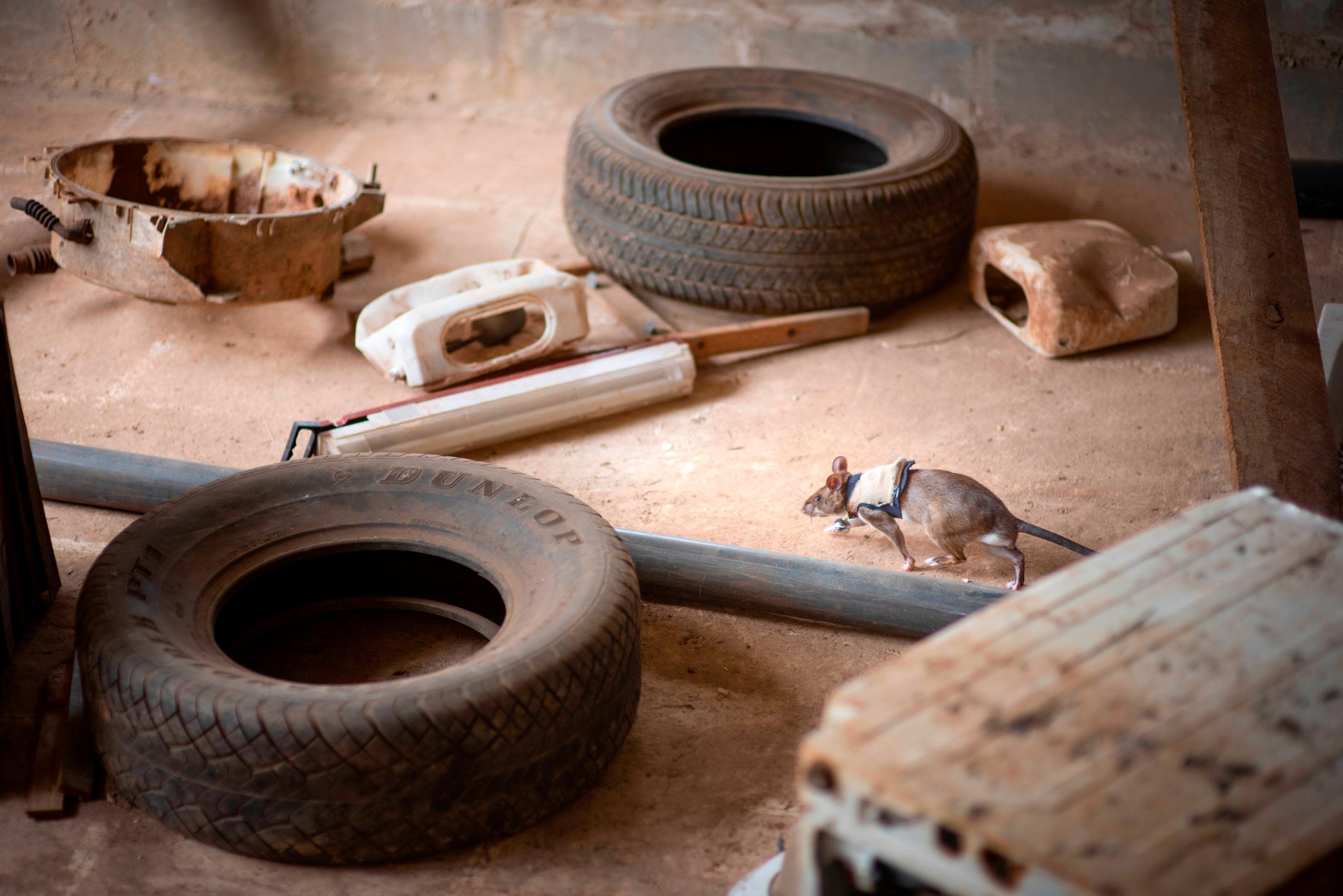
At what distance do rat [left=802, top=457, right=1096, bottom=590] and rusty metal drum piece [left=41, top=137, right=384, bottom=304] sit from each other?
1961 mm

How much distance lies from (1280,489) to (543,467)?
1967mm

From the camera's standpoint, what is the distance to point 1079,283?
396 centimetres

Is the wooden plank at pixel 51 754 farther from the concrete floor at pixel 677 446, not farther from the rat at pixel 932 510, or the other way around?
the rat at pixel 932 510

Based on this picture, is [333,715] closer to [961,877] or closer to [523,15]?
[961,877]

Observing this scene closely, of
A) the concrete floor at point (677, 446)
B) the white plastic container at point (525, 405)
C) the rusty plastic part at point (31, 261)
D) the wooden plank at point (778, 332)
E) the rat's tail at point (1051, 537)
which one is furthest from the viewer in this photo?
the wooden plank at point (778, 332)

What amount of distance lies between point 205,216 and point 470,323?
2.99ft

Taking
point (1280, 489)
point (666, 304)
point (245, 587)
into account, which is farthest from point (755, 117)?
point (245, 587)

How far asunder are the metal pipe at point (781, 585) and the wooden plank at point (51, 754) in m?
0.63

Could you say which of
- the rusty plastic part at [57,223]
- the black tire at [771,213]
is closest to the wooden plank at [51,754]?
the rusty plastic part at [57,223]

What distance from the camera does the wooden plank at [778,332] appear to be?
3861 millimetres

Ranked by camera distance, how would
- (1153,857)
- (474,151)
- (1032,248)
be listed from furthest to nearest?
(474,151), (1032,248), (1153,857)

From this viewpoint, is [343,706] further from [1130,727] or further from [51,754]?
[1130,727]

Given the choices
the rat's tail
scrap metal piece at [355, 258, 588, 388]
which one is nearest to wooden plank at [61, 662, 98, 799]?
scrap metal piece at [355, 258, 588, 388]

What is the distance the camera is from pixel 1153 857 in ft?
3.99
